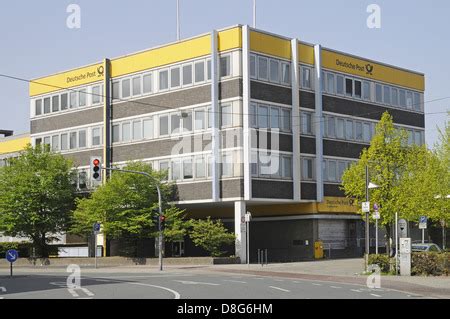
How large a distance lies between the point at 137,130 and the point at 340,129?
14681 millimetres

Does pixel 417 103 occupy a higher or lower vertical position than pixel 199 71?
lower

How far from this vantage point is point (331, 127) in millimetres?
55844

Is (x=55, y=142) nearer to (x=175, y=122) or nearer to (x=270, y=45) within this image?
(x=175, y=122)

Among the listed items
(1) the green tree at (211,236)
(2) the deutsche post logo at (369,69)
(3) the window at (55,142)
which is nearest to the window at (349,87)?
(2) the deutsche post logo at (369,69)

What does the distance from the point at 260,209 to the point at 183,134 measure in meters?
8.79

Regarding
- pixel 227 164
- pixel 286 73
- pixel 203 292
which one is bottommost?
pixel 203 292

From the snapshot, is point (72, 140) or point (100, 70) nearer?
point (100, 70)

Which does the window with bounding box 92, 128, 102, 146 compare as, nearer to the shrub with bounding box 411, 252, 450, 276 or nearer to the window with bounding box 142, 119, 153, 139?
the window with bounding box 142, 119, 153, 139

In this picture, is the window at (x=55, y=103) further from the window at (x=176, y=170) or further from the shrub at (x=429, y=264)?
the shrub at (x=429, y=264)

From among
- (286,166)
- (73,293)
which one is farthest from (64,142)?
(73,293)

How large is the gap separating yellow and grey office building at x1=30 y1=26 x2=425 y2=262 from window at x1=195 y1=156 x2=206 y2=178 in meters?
0.08

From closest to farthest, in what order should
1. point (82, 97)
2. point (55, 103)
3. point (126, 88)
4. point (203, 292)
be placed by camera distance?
point (203, 292), point (126, 88), point (82, 97), point (55, 103)

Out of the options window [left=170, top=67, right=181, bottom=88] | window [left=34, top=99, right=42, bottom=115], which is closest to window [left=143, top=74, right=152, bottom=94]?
window [left=170, top=67, right=181, bottom=88]

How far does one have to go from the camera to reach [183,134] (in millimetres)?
52281
